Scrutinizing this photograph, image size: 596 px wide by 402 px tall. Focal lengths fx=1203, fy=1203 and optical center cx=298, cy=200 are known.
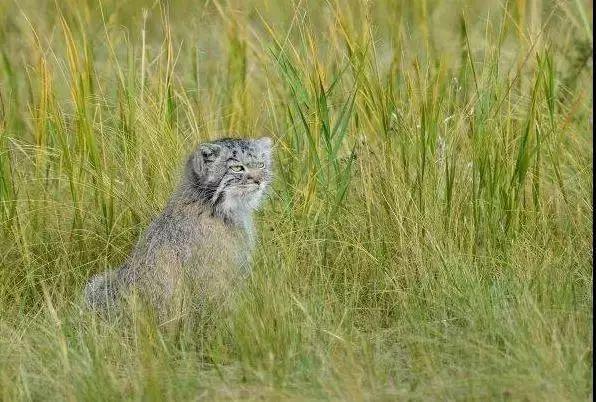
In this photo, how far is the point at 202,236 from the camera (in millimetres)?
5324

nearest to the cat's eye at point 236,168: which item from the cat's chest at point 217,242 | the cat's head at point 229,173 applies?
the cat's head at point 229,173

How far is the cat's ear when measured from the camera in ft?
17.8

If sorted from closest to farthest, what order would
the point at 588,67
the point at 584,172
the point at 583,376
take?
the point at 583,376 < the point at 584,172 < the point at 588,67

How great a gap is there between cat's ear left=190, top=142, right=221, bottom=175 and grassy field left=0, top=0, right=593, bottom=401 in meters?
0.40

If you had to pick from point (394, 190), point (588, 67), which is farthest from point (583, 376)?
point (588, 67)

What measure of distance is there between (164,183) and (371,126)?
41.2 inches

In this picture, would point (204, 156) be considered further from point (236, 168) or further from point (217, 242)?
point (217, 242)

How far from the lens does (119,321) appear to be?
16.1 feet

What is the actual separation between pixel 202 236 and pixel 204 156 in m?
0.39

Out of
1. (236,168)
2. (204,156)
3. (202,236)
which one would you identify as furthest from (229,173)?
(202,236)

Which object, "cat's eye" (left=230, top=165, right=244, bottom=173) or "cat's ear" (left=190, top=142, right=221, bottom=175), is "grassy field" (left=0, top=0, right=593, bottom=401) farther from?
"cat's ear" (left=190, top=142, right=221, bottom=175)

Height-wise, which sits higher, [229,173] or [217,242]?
[229,173]

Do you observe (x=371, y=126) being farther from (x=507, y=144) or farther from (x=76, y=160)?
(x=76, y=160)

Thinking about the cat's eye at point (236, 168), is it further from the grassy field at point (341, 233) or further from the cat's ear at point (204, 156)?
the grassy field at point (341, 233)
